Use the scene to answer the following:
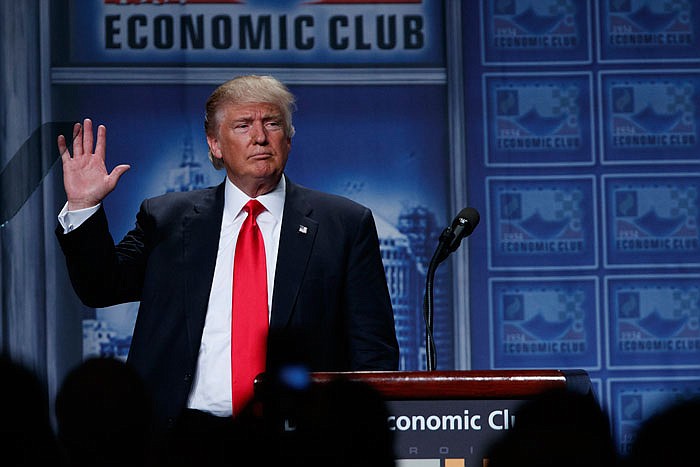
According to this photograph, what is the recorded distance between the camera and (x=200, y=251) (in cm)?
246

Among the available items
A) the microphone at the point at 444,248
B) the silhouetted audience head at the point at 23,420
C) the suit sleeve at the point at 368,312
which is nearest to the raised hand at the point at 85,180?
the suit sleeve at the point at 368,312

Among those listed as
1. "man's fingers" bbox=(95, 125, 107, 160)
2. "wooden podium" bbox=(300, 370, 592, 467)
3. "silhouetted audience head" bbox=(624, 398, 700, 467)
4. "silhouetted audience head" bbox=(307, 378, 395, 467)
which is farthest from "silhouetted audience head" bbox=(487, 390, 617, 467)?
"man's fingers" bbox=(95, 125, 107, 160)

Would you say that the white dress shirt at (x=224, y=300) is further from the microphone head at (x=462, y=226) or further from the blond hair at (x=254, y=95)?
the microphone head at (x=462, y=226)

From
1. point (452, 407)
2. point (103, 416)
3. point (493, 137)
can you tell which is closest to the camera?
point (103, 416)

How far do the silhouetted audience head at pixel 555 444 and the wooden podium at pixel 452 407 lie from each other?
88cm

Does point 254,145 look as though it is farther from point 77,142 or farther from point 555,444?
point 555,444

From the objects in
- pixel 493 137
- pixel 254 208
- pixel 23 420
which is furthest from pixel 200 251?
pixel 493 137

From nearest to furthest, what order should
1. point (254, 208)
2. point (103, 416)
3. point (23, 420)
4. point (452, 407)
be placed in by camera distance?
point (23, 420) → point (103, 416) → point (452, 407) → point (254, 208)

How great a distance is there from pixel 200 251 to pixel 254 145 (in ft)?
0.97

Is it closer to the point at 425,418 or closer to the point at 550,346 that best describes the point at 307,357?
the point at 425,418

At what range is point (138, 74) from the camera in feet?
14.0

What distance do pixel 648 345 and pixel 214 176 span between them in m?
1.90

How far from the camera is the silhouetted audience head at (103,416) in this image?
0.96 metres

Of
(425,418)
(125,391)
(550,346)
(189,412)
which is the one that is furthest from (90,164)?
(550,346)
